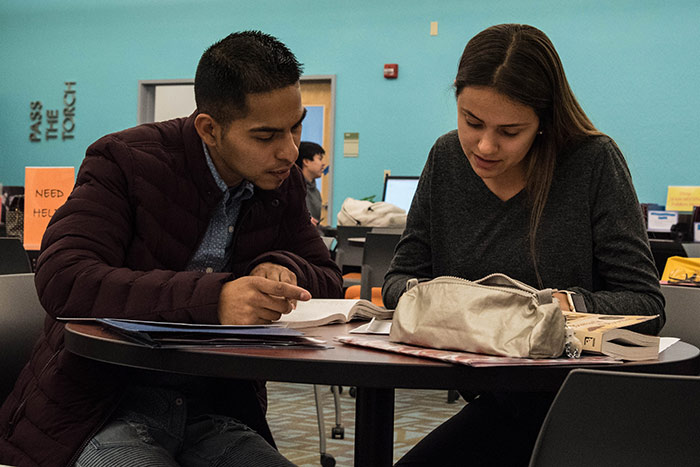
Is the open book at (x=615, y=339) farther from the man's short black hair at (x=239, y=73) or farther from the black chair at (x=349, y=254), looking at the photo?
the black chair at (x=349, y=254)

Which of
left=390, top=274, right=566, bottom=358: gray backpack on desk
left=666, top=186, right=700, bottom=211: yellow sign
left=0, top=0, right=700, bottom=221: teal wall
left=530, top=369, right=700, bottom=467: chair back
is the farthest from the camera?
left=0, top=0, right=700, bottom=221: teal wall

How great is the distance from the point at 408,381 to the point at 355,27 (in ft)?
24.0

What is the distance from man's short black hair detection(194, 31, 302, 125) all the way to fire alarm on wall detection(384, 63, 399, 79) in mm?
6310

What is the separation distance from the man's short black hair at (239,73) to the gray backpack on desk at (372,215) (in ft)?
12.0

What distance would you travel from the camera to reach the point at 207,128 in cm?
144

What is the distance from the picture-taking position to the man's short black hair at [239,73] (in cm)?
140

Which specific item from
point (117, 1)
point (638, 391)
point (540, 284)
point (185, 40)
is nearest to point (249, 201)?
point (540, 284)

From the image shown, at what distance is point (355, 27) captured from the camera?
7.93 metres

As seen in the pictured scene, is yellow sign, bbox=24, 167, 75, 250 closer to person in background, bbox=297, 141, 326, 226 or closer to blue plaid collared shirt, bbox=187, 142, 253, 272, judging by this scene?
blue plaid collared shirt, bbox=187, 142, 253, 272

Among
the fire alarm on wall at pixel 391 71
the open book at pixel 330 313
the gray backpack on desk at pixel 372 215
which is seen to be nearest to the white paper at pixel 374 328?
the open book at pixel 330 313

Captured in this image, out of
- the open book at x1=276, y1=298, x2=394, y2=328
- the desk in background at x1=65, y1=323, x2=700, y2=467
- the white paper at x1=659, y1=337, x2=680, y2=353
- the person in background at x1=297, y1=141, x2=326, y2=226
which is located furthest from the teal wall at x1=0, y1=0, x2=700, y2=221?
the desk in background at x1=65, y1=323, x2=700, y2=467

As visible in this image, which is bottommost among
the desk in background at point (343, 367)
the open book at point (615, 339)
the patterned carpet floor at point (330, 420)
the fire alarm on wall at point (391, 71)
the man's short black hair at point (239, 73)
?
the patterned carpet floor at point (330, 420)

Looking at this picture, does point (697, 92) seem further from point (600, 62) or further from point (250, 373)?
point (250, 373)

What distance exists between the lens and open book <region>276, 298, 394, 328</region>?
129 centimetres
